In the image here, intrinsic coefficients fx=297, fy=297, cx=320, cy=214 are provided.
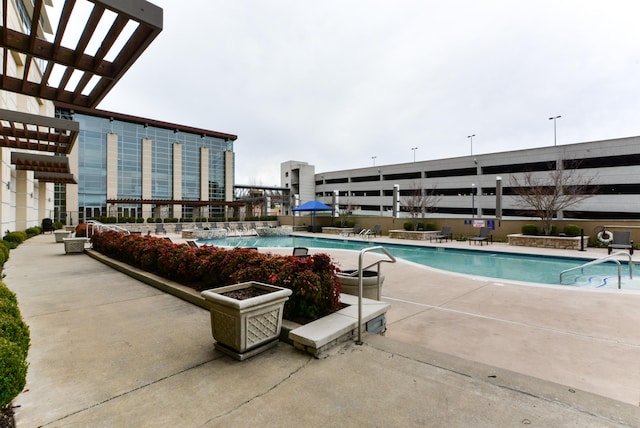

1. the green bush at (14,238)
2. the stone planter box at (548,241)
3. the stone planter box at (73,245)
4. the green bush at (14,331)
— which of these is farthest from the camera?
the stone planter box at (548,241)

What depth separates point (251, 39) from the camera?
11.3 metres

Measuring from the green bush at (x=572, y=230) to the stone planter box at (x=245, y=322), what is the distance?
17.4 meters

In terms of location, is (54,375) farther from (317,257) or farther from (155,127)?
(155,127)

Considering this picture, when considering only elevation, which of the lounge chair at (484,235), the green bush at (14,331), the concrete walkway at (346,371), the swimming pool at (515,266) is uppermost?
the green bush at (14,331)

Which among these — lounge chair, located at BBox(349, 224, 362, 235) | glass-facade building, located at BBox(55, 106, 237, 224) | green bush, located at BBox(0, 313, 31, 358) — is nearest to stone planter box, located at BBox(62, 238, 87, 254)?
green bush, located at BBox(0, 313, 31, 358)

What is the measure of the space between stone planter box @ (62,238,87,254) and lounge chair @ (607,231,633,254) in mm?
21426

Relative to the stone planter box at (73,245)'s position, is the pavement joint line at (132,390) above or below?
below

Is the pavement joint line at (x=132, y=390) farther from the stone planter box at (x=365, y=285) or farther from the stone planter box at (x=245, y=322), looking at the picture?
the stone planter box at (x=365, y=285)

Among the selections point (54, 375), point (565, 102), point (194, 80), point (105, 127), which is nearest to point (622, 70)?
point (565, 102)

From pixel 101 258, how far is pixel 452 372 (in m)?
10.9

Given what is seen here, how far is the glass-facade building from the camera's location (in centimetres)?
3381

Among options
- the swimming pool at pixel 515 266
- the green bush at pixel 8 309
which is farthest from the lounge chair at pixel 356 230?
the green bush at pixel 8 309

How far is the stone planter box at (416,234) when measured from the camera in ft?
61.6

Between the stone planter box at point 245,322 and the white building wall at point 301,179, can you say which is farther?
the white building wall at point 301,179
